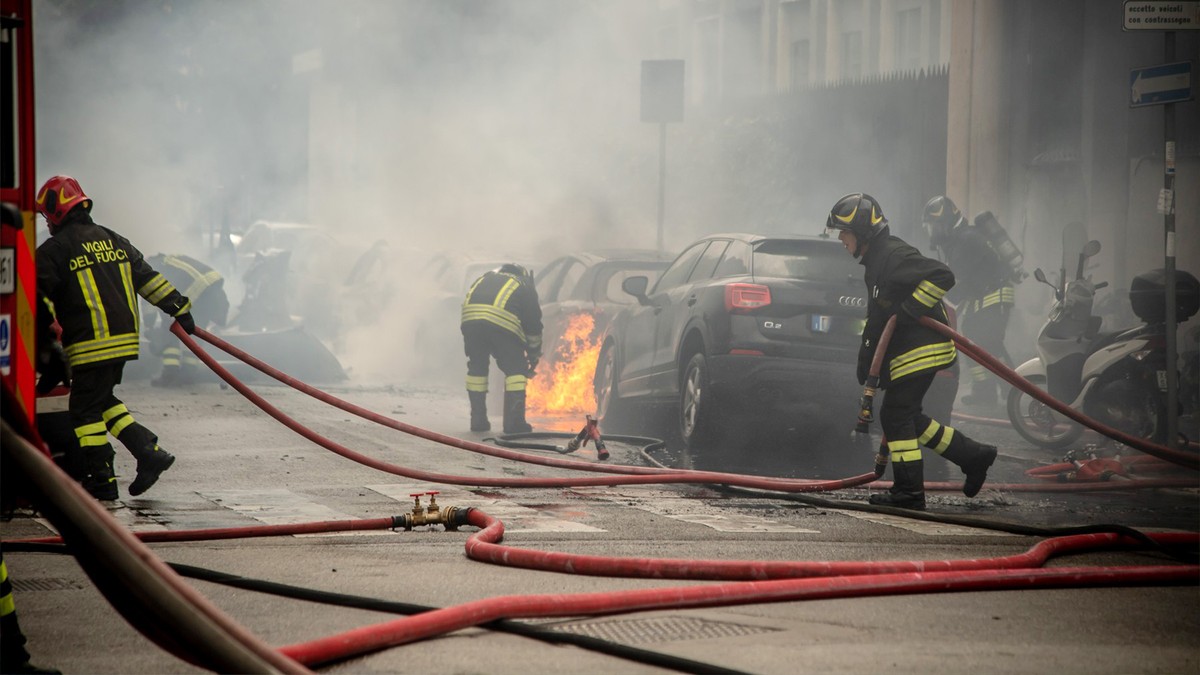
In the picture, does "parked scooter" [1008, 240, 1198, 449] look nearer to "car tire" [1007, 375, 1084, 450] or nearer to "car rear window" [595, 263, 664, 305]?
"car tire" [1007, 375, 1084, 450]

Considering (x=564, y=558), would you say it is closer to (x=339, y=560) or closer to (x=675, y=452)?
(x=339, y=560)

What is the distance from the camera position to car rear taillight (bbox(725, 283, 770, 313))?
9.61 meters

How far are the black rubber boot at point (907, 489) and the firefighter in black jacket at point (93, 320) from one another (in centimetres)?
388

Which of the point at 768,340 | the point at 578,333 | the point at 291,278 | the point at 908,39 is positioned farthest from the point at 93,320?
the point at 908,39

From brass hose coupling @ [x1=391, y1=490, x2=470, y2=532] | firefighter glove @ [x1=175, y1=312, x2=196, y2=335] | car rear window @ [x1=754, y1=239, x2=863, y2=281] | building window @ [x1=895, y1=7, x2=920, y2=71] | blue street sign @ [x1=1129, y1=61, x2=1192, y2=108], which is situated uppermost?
building window @ [x1=895, y1=7, x2=920, y2=71]

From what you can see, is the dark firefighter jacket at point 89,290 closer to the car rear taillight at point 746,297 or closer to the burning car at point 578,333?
the car rear taillight at point 746,297

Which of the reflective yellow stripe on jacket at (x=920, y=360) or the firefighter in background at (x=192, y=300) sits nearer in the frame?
the reflective yellow stripe on jacket at (x=920, y=360)

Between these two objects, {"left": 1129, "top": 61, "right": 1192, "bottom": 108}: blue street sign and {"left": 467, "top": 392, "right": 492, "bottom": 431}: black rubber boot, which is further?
{"left": 467, "top": 392, "right": 492, "bottom": 431}: black rubber boot

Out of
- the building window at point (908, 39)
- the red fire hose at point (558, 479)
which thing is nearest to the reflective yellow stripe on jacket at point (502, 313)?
the red fire hose at point (558, 479)

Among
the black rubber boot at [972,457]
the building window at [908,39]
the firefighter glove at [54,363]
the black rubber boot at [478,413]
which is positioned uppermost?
the building window at [908,39]

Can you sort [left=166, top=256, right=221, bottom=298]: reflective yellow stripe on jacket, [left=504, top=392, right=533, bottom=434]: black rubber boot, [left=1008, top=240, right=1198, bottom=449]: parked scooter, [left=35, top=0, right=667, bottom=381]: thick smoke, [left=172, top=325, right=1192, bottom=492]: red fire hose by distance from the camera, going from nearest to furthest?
[left=172, top=325, right=1192, bottom=492]: red fire hose < [left=1008, top=240, right=1198, bottom=449]: parked scooter < [left=504, top=392, right=533, bottom=434]: black rubber boot < [left=166, top=256, right=221, bottom=298]: reflective yellow stripe on jacket < [left=35, top=0, right=667, bottom=381]: thick smoke

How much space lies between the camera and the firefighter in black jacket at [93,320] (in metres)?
7.61

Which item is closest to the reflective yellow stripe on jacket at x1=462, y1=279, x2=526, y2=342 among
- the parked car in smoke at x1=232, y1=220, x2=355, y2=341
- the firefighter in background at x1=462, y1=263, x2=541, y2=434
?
the firefighter in background at x1=462, y1=263, x2=541, y2=434

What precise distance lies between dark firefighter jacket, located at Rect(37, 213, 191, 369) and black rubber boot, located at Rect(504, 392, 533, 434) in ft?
14.1
